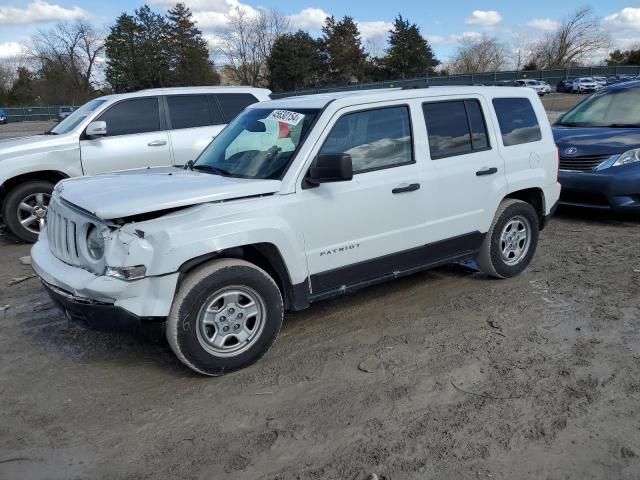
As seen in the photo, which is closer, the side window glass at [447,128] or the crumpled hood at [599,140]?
the side window glass at [447,128]

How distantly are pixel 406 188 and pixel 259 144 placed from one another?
48.0 inches

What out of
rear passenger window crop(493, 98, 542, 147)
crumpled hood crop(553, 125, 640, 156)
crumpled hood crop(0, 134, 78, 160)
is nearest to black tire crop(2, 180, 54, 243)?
crumpled hood crop(0, 134, 78, 160)

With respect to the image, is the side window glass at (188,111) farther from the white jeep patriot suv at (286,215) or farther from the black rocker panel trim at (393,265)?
the black rocker panel trim at (393,265)

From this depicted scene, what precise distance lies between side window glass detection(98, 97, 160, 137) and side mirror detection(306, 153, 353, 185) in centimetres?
514

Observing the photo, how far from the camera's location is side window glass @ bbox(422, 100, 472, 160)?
188 inches

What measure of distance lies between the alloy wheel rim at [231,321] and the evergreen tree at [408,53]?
70034mm

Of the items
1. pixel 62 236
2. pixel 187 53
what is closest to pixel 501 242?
pixel 62 236

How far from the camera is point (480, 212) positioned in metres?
5.15

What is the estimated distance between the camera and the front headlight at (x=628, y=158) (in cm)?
750

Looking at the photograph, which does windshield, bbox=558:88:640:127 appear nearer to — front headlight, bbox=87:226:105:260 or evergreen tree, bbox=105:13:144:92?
front headlight, bbox=87:226:105:260

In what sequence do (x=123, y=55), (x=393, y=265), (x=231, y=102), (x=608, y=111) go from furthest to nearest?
1. (x=123, y=55)
2. (x=231, y=102)
3. (x=608, y=111)
4. (x=393, y=265)

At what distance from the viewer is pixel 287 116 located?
4.50 metres

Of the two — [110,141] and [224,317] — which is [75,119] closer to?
[110,141]

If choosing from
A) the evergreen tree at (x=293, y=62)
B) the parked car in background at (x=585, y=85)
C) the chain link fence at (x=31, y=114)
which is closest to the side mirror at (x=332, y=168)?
the parked car in background at (x=585, y=85)
